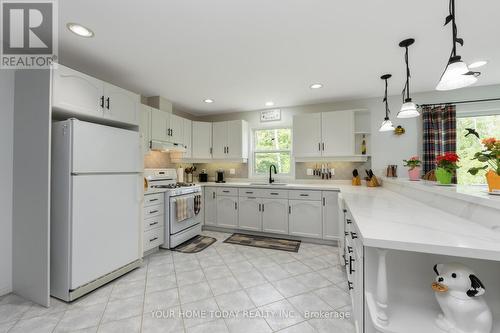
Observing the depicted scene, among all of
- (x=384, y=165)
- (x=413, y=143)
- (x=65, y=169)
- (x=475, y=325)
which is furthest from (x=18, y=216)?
(x=413, y=143)

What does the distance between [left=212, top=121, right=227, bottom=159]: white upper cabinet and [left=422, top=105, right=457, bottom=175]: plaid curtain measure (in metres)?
3.38

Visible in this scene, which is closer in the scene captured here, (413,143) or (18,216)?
(18,216)

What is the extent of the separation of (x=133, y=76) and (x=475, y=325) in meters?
3.56

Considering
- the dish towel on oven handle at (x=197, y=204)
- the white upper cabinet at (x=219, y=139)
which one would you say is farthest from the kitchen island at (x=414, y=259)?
the white upper cabinet at (x=219, y=139)

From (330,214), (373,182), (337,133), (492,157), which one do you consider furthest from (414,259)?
(337,133)

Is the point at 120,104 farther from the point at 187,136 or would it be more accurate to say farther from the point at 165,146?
the point at 187,136

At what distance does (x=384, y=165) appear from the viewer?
3623 millimetres

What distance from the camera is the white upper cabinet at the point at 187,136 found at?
4.04 m

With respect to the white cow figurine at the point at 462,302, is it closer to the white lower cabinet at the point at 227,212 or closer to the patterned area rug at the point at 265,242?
the patterned area rug at the point at 265,242

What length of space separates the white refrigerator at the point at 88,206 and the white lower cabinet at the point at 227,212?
1789 mm

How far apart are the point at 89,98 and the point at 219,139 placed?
2.49 metres

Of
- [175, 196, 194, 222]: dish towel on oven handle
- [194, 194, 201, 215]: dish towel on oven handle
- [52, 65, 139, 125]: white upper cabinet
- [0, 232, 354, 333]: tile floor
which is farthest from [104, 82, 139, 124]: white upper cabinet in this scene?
[0, 232, 354, 333]: tile floor

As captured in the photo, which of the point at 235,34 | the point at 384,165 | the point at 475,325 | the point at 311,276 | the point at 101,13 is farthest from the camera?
the point at 384,165

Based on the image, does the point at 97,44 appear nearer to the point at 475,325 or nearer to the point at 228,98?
the point at 228,98
